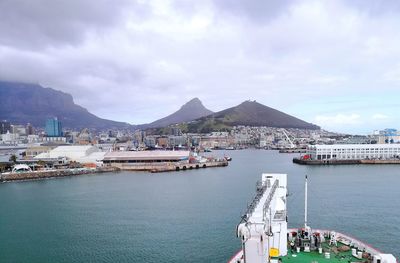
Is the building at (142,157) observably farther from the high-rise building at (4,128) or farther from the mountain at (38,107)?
the mountain at (38,107)

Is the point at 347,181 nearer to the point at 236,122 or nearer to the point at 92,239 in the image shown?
the point at 92,239

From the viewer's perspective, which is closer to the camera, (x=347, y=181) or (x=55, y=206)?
(x=55, y=206)

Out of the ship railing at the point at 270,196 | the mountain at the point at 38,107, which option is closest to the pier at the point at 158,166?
→ the ship railing at the point at 270,196

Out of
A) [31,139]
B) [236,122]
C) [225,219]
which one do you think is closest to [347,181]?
[225,219]

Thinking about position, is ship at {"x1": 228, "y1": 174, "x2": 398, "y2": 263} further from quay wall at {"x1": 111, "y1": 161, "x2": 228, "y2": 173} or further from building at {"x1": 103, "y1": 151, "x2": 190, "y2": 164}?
building at {"x1": 103, "y1": 151, "x2": 190, "y2": 164}

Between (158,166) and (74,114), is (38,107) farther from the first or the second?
(158,166)

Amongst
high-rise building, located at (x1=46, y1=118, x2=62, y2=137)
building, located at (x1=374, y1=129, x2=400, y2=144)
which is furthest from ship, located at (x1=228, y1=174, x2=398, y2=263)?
high-rise building, located at (x1=46, y1=118, x2=62, y2=137)
